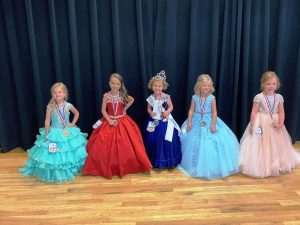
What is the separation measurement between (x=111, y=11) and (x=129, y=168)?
182 centimetres

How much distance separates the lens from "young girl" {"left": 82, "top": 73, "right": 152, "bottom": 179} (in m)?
3.33

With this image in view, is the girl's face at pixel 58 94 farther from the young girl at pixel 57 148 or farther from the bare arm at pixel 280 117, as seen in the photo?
the bare arm at pixel 280 117

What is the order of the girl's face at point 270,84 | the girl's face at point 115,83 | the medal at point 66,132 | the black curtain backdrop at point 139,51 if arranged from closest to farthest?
the girl's face at point 270,84
the medal at point 66,132
the girl's face at point 115,83
the black curtain backdrop at point 139,51

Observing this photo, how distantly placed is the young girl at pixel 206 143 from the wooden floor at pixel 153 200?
0.38ft

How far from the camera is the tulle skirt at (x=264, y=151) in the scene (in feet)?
10.7

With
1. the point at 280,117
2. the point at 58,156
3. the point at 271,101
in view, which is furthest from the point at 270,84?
the point at 58,156

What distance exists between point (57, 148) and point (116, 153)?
601 millimetres

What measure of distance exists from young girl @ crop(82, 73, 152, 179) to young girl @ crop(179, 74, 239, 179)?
0.48 m

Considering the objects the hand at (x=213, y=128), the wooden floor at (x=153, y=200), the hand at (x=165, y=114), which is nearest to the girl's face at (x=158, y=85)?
the hand at (x=165, y=114)

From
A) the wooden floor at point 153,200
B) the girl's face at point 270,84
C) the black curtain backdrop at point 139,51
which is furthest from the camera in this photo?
the black curtain backdrop at point 139,51

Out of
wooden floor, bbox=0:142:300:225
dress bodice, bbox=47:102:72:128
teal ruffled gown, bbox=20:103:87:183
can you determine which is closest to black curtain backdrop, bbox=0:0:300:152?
dress bodice, bbox=47:102:72:128

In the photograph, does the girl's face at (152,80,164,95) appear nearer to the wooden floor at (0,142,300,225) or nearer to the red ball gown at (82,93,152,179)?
the red ball gown at (82,93,152,179)

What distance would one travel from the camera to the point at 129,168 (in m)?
3.40

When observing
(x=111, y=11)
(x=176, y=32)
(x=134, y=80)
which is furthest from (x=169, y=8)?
(x=134, y=80)
